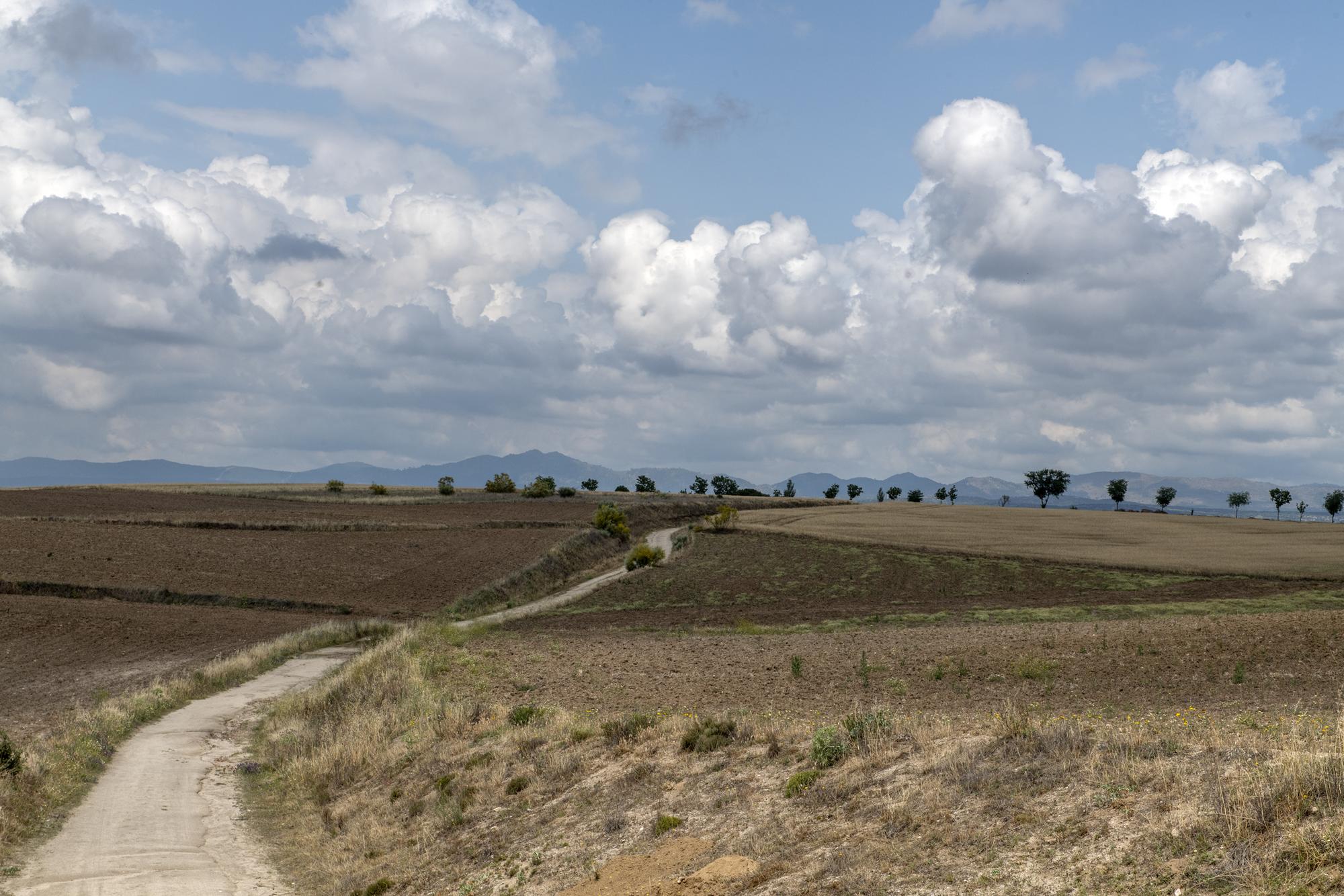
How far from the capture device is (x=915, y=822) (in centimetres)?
1210

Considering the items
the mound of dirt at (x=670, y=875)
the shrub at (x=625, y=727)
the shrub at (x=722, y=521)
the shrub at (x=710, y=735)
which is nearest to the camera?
the mound of dirt at (x=670, y=875)

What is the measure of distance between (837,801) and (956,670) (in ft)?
59.7

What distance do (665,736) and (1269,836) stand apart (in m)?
10.7

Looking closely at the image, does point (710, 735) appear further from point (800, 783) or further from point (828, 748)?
point (800, 783)

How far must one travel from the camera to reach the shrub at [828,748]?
14.9 metres

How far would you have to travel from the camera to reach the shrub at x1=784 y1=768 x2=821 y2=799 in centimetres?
1420

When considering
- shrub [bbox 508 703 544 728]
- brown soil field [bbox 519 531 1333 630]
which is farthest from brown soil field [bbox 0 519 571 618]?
shrub [bbox 508 703 544 728]

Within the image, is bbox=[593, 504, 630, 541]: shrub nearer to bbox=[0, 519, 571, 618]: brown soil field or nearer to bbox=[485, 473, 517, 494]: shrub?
bbox=[0, 519, 571, 618]: brown soil field

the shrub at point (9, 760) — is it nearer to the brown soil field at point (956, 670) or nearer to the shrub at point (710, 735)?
the brown soil field at point (956, 670)

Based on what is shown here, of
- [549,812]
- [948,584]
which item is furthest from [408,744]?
[948,584]

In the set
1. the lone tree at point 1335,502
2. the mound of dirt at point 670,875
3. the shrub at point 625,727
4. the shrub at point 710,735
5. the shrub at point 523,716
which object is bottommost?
the shrub at point 523,716

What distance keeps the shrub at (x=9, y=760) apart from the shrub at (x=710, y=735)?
49.8 feet

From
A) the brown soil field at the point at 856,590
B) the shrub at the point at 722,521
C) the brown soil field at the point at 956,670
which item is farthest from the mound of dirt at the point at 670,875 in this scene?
the shrub at the point at 722,521

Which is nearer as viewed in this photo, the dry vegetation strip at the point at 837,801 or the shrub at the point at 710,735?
the dry vegetation strip at the point at 837,801
